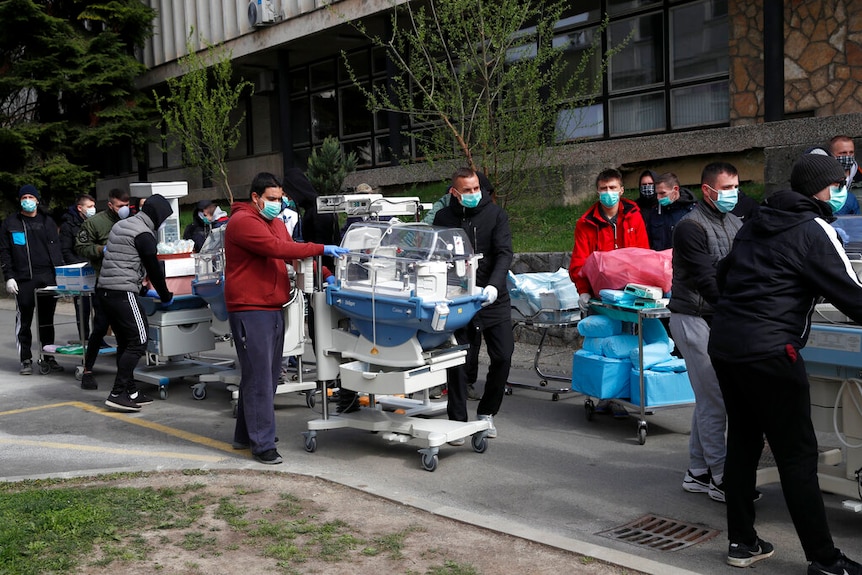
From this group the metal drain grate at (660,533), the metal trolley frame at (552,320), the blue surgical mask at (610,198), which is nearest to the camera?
the metal drain grate at (660,533)

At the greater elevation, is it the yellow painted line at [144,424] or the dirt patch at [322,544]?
the dirt patch at [322,544]

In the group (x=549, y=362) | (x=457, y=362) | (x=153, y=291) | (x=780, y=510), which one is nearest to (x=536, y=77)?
(x=549, y=362)

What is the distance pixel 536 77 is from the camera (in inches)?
508

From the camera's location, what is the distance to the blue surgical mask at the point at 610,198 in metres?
8.23

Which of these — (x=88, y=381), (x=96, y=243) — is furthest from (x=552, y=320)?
(x=88, y=381)

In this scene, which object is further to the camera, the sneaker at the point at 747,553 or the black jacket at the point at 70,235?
the black jacket at the point at 70,235

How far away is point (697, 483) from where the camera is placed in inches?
245

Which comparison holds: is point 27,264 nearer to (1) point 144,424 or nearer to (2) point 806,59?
(1) point 144,424

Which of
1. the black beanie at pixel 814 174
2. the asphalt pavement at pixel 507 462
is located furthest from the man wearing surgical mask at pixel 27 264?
the black beanie at pixel 814 174

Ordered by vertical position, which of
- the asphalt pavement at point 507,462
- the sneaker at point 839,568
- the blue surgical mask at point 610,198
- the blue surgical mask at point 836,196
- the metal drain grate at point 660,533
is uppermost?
the blue surgical mask at point 610,198

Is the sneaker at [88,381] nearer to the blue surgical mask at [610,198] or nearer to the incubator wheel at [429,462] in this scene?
the incubator wheel at [429,462]

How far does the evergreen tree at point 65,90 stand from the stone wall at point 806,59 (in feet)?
52.3

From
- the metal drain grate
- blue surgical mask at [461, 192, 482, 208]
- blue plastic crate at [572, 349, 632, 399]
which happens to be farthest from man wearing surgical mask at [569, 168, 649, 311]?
the metal drain grate

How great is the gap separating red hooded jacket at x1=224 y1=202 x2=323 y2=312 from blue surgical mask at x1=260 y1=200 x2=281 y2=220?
0.13ft
